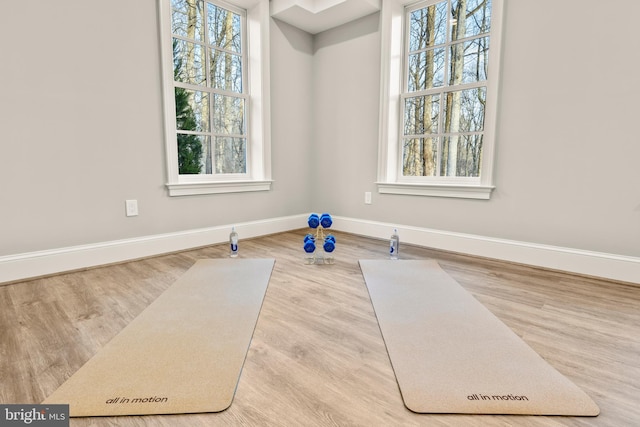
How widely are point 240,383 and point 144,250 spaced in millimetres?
1885

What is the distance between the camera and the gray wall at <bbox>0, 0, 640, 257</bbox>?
205 cm

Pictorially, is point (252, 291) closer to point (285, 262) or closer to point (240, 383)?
point (285, 262)

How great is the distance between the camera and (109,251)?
243 cm

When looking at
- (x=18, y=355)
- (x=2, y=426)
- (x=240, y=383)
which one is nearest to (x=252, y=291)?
(x=240, y=383)

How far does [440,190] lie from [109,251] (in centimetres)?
267

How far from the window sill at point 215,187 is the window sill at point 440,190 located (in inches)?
48.0

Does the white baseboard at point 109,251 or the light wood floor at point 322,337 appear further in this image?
the white baseboard at point 109,251

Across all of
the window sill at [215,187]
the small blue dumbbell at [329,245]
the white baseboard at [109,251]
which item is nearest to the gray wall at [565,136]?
the small blue dumbbell at [329,245]

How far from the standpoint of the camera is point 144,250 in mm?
Answer: 2605

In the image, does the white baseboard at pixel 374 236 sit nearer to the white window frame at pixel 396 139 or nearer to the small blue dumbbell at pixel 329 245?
the white window frame at pixel 396 139

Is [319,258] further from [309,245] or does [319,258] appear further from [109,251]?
[109,251]

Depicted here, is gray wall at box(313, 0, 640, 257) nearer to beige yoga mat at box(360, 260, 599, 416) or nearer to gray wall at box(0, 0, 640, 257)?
gray wall at box(0, 0, 640, 257)

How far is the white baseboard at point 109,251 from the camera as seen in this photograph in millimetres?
2074

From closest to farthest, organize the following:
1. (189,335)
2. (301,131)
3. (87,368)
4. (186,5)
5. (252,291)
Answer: (87,368), (189,335), (252,291), (186,5), (301,131)
